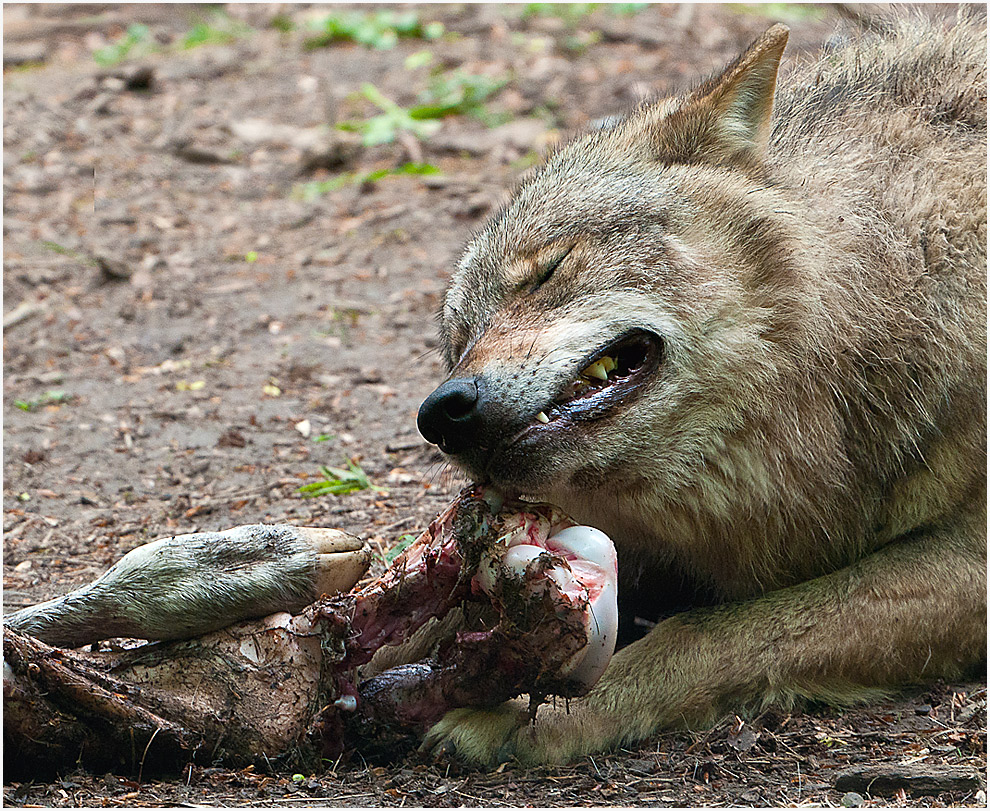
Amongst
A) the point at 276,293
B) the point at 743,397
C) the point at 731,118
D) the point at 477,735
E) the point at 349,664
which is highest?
the point at 731,118

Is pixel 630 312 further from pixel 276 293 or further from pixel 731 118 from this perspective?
pixel 276 293

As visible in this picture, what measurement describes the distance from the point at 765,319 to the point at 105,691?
2386 mm

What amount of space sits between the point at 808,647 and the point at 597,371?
3.99ft

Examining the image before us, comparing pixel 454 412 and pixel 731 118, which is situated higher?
pixel 731 118

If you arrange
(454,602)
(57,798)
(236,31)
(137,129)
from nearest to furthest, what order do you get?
(57,798), (454,602), (137,129), (236,31)

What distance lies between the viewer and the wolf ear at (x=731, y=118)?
414 cm

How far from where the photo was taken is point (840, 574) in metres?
4.15

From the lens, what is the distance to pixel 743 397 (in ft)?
12.7

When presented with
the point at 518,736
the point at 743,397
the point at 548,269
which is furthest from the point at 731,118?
the point at 518,736

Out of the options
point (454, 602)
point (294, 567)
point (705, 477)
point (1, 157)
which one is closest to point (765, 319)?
point (705, 477)

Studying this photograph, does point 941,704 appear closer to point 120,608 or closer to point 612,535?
point 612,535

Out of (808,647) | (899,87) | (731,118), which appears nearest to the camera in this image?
(808,647)

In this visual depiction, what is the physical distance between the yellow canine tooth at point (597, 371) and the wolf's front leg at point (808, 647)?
96 cm

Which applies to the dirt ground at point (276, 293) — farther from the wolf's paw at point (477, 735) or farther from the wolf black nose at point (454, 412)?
the wolf black nose at point (454, 412)
